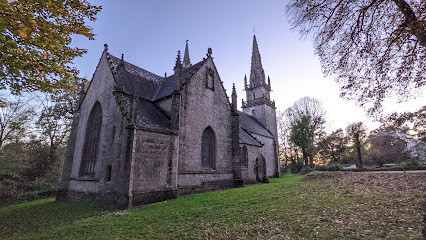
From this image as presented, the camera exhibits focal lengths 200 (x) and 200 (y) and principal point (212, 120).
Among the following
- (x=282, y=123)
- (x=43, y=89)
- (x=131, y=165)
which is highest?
(x=282, y=123)

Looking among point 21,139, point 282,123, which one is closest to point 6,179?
point 21,139

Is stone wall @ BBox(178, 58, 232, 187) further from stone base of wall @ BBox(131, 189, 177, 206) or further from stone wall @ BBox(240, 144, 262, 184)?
stone wall @ BBox(240, 144, 262, 184)

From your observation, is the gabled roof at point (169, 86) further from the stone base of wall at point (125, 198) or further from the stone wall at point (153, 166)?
the stone base of wall at point (125, 198)

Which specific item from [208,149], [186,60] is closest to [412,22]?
[208,149]

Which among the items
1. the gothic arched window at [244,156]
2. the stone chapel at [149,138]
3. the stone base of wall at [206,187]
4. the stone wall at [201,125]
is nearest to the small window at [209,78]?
the stone chapel at [149,138]

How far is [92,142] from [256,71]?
3460cm

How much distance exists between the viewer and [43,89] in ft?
24.5

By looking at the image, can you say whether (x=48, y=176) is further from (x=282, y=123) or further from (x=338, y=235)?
(x=282, y=123)

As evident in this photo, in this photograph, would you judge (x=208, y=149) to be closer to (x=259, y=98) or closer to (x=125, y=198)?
(x=125, y=198)

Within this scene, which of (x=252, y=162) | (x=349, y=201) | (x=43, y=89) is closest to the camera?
(x=43, y=89)

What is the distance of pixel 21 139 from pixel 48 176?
5.33 meters

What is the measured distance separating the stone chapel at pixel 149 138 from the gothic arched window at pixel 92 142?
74mm

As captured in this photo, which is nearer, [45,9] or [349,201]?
[45,9]

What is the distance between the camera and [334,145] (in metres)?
43.8
